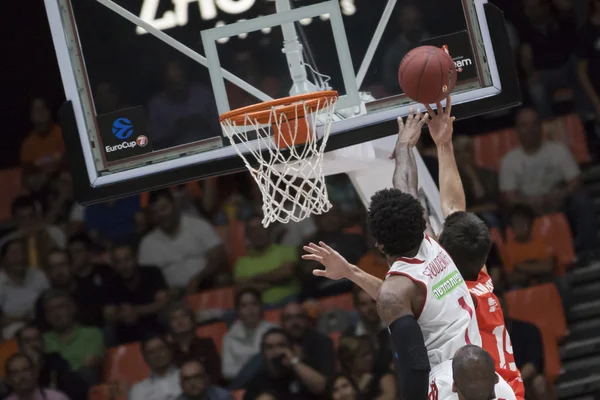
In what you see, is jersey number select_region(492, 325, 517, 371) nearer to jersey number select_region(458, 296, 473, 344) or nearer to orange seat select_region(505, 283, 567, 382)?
jersey number select_region(458, 296, 473, 344)

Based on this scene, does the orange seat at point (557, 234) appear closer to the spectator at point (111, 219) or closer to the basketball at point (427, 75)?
the spectator at point (111, 219)

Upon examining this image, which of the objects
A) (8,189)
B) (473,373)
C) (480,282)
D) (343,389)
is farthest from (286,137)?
(8,189)

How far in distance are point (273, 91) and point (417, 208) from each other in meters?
1.25

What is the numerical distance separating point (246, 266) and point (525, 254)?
5.88ft

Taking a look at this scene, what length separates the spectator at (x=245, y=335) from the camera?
6.24 metres

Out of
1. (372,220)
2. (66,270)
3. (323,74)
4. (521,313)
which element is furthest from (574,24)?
(372,220)

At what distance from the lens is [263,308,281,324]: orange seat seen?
632 cm

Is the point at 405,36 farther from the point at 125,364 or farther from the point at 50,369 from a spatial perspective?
the point at 50,369

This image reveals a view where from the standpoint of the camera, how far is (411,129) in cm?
404

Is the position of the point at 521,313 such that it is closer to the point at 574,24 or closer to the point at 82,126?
the point at 574,24

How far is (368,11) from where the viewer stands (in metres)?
4.51

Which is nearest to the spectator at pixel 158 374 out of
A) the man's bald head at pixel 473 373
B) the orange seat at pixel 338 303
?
the orange seat at pixel 338 303

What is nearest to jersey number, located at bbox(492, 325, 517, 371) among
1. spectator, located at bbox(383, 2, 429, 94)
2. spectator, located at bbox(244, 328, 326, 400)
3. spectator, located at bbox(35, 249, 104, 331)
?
spectator, located at bbox(383, 2, 429, 94)

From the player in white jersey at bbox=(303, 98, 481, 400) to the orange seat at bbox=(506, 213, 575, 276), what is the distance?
10.6ft
